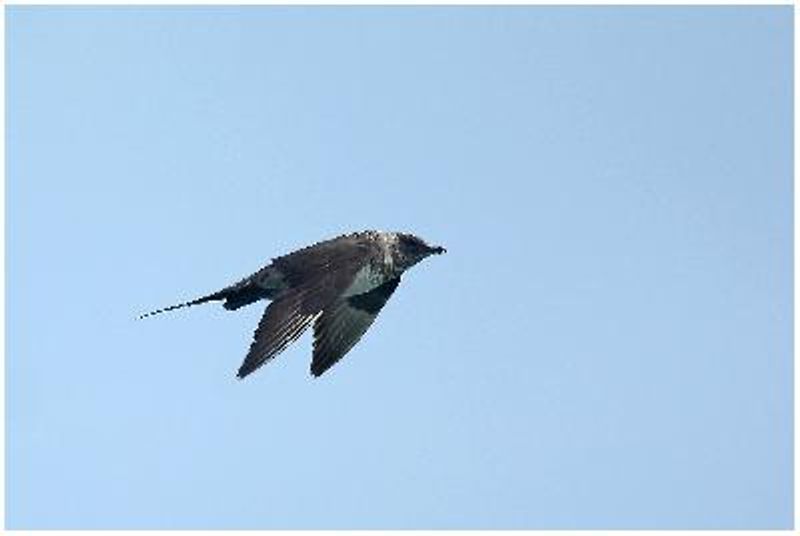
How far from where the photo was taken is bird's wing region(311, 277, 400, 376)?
28.7 metres

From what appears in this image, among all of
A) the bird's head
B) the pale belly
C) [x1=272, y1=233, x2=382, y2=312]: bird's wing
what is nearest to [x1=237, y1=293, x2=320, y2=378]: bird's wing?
[x1=272, y1=233, x2=382, y2=312]: bird's wing

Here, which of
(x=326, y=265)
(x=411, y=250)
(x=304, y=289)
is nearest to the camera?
(x=304, y=289)

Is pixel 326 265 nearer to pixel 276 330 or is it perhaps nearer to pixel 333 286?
pixel 333 286

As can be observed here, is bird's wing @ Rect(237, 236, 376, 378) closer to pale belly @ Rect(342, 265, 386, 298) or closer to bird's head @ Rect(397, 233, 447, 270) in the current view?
pale belly @ Rect(342, 265, 386, 298)

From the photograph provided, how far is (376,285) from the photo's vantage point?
29.4 meters

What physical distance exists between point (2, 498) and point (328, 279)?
264 inches

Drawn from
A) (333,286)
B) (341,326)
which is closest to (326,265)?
(333,286)

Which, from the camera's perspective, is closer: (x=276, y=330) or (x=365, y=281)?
(x=276, y=330)

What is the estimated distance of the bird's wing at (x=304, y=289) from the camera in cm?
2553

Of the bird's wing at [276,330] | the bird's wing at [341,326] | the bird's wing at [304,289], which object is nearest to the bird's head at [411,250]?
the bird's wing at [304,289]

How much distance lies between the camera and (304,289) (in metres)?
27.5

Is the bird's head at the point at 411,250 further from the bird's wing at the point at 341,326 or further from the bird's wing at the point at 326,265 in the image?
the bird's wing at the point at 341,326

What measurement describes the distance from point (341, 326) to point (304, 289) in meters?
2.02

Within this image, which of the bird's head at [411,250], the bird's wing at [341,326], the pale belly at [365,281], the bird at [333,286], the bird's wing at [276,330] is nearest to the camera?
the bird's wing at [276,330]
